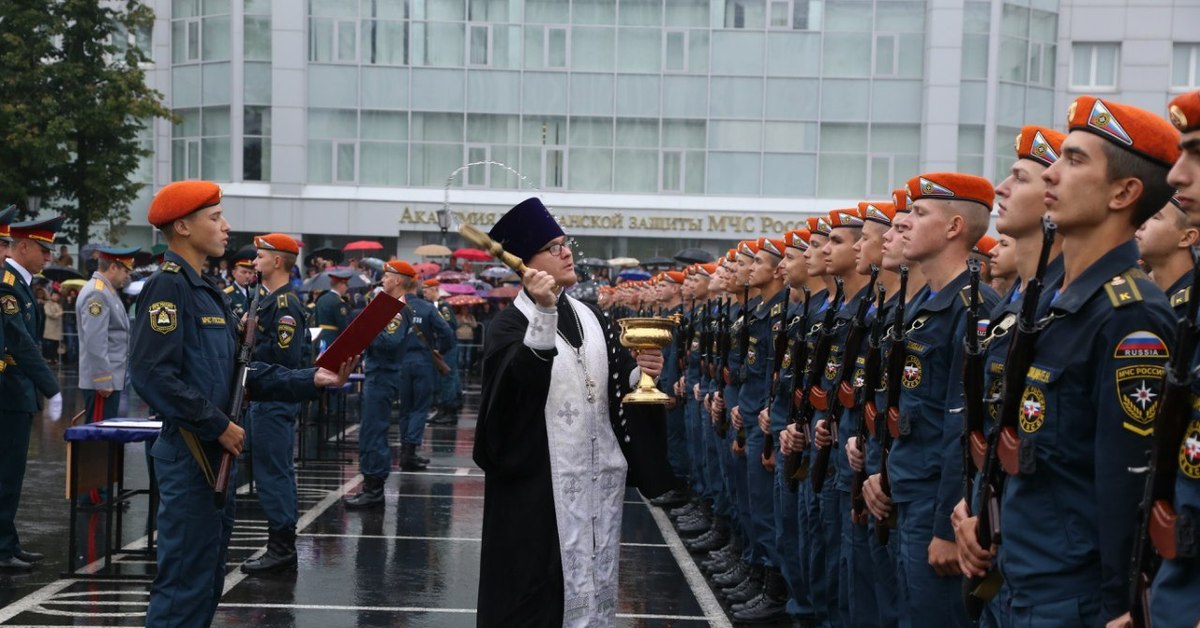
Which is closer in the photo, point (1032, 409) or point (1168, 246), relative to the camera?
point (1032, 409)

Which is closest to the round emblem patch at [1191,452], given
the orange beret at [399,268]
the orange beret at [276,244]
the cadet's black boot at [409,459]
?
the orange beret at [276,244]

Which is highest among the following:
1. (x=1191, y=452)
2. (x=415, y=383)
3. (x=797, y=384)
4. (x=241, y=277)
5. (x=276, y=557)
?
(x=1191, y=452)

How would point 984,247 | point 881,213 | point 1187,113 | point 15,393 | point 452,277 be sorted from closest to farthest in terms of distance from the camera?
point 1187,113 → point 881,213 → point 984,247 → point 15,393 → point 452,277

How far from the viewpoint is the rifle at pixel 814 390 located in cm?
720

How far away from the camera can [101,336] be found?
11664mm

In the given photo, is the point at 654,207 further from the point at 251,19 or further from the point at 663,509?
the point at 663,509

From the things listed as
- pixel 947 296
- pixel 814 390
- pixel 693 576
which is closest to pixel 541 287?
pixel 947 296

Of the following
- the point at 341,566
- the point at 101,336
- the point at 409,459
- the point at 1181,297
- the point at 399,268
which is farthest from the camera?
the point at 409,459

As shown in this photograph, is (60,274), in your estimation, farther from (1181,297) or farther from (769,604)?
(1181,297)

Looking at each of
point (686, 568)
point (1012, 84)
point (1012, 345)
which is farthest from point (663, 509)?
point (1012, 84)

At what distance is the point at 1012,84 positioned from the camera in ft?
135

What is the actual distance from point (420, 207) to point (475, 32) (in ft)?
19.1

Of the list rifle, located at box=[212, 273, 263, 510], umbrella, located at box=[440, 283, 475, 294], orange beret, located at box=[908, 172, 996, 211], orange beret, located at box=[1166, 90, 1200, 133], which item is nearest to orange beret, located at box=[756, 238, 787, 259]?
orange beret, located at box=[908, 172, 996, 211]

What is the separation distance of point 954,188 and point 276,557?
228 inches
